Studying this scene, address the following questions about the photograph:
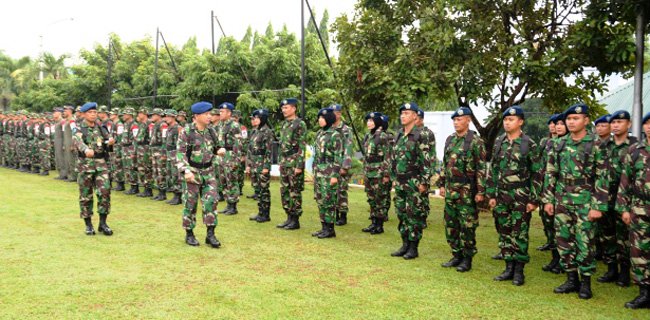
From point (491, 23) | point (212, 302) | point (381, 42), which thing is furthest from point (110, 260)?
point (491, 23)

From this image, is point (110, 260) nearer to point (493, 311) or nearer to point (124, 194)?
point (493, 311)

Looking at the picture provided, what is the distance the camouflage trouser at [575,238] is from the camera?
5.32m

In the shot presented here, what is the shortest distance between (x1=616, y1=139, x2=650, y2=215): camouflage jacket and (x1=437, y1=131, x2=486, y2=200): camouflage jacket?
135 cm

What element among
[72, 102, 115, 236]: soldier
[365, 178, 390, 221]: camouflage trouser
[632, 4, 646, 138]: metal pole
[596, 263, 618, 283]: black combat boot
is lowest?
[596, 263, 618, 283]: black combat boot

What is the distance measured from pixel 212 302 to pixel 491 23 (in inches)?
251

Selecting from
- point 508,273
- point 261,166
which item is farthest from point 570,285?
point 261,166

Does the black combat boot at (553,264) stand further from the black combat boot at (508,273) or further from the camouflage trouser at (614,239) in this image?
the black combat boot at (508,273)

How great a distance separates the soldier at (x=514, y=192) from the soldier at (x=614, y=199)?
0.70 metres

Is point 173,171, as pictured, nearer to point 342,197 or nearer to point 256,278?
point 342,197

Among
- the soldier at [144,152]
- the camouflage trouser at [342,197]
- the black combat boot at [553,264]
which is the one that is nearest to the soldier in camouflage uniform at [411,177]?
the black combat boot at [553,264]

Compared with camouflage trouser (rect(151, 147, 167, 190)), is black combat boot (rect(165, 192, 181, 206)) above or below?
below

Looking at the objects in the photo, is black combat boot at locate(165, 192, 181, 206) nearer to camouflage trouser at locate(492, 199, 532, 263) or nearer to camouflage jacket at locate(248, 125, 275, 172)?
camouflage jacket at locate(248, 125, 275, 172)

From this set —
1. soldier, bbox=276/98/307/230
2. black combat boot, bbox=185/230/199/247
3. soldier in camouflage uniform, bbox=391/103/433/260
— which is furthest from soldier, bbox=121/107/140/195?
soldier in camouflage uniform, bbox=391/103/433/260

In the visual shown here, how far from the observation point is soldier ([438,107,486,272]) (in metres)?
6.16
